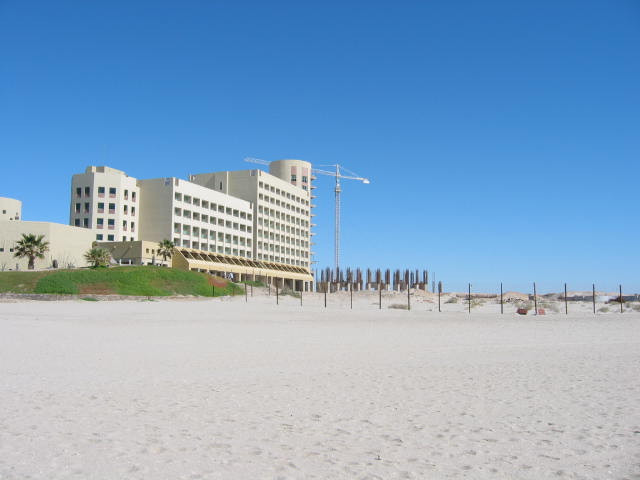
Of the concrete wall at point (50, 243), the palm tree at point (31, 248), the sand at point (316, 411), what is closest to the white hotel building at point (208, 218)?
the concrete wall at point (50, 243)

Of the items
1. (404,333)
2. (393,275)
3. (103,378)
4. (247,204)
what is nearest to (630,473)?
(103,378)

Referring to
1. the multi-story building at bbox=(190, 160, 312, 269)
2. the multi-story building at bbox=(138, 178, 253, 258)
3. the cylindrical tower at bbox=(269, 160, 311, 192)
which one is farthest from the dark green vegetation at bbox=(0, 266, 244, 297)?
the cylindrical tower at bbox=(269, 160, 311, 192)

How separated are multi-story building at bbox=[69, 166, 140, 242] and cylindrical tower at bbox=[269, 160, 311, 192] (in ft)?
159

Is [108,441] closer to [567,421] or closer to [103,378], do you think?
[103,378]

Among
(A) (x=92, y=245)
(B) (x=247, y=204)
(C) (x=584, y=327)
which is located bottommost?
(C) (x=584, y=327)

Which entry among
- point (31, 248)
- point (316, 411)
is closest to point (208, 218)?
point (31, 248)

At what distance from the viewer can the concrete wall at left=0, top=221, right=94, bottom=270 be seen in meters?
71.2

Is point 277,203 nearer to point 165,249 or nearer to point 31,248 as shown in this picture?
point 165,249

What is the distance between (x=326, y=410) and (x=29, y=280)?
50.5 m

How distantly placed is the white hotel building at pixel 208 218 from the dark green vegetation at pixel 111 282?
22489 millimetres

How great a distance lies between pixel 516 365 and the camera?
45.2 ft

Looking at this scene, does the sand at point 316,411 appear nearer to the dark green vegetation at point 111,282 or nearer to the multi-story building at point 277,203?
the dark green vegetation at point 111,282

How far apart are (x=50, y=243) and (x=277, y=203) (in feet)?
187

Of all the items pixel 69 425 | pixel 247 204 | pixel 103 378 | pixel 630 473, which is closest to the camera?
pixel 630 473
